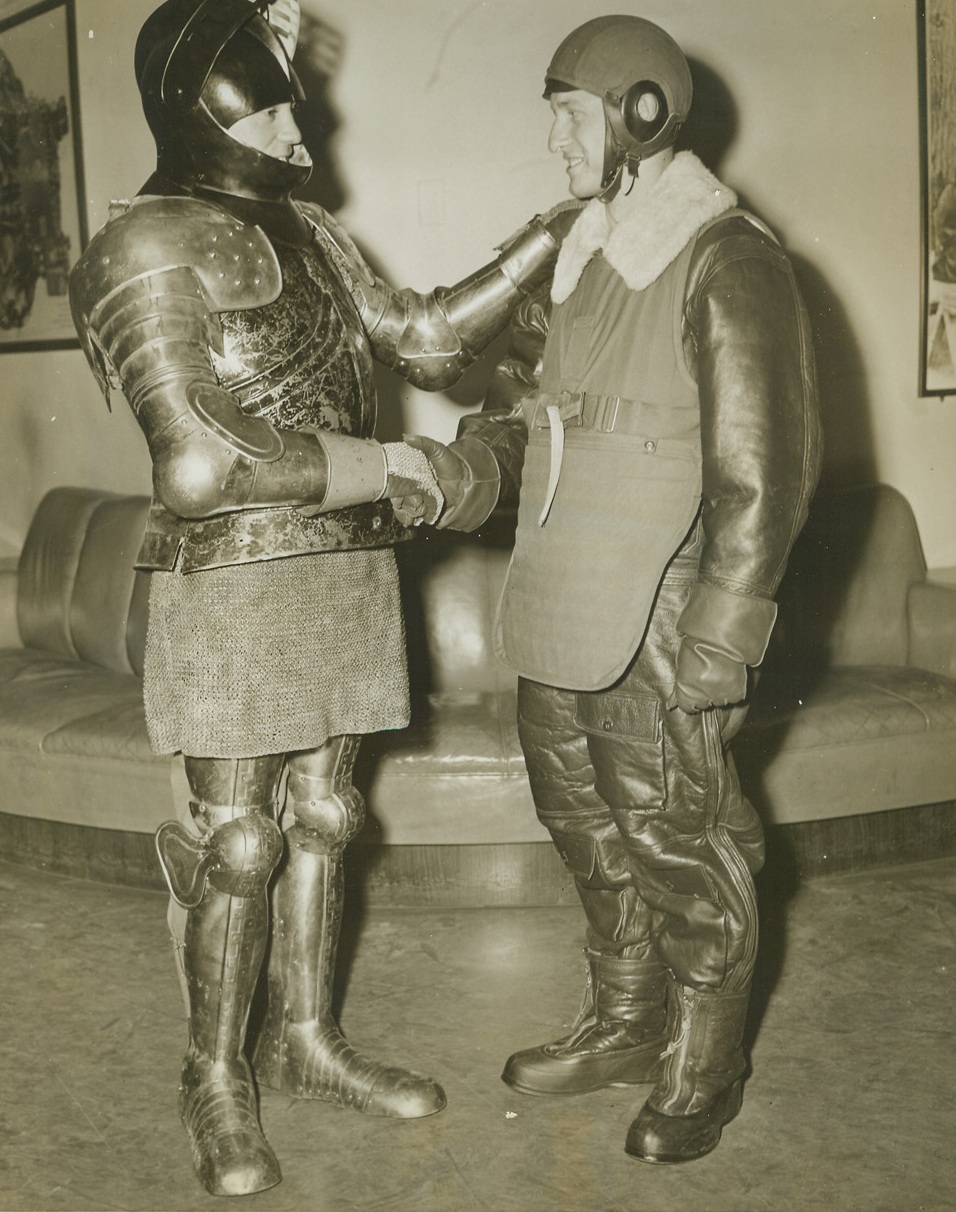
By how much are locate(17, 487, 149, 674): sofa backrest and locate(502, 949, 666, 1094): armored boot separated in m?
2.00

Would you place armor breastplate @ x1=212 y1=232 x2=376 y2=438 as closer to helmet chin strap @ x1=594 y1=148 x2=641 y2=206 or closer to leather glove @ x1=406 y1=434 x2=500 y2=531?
leather glove @ x1=406 y1=434 x2=500 y2=531

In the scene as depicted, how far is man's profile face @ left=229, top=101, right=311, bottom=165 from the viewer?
1.98 meters

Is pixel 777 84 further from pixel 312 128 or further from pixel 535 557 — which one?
pixel 535 557

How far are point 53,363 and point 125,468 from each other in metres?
0.48

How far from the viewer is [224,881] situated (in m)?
2.10

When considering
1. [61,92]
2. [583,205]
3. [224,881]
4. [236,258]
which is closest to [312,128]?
[61,92]

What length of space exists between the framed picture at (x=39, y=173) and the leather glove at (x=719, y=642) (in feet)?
10.1

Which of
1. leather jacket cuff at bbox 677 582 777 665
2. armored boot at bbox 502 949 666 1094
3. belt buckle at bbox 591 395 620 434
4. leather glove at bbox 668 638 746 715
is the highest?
belt buckle at bbox 591 395 620 434

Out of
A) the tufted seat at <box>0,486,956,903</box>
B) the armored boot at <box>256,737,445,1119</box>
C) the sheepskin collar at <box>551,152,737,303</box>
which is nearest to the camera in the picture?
the sheepskin collar at <box>551,152,737,303</box>

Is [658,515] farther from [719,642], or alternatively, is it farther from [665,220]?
[665,220]

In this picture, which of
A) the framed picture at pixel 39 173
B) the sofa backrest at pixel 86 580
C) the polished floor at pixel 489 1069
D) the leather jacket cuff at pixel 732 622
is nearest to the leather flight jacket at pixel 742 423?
the leather jacket cuff at pixel 732 622

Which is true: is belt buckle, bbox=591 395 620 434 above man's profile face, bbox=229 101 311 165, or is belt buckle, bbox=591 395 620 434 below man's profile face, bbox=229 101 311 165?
below

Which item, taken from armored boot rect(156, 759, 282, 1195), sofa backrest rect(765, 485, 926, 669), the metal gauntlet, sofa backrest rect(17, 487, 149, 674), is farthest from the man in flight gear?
sofa backrest rect(17, 487, 149, 674)

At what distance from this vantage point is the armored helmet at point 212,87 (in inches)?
76.6
